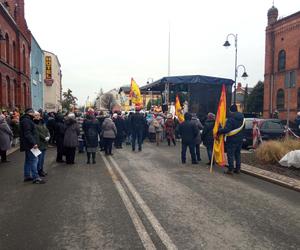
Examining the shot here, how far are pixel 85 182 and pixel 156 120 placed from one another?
10.6 meters

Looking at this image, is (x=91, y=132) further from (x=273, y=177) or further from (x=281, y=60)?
(x=281, y=60)

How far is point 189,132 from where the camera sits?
1180 cm

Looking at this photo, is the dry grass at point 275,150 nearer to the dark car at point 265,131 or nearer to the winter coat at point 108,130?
the dark car at point 265,131

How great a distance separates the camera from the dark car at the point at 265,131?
15.5 metres

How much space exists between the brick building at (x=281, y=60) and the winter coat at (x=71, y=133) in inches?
1172

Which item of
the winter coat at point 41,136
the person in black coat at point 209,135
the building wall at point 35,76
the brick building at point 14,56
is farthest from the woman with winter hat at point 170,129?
the building wall at point 35,76

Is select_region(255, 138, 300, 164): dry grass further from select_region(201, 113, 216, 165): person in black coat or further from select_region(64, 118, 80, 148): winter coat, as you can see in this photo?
select_region(64, 118, 80, 148): winter coat

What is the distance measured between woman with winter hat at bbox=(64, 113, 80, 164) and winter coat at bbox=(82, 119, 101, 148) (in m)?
0.50

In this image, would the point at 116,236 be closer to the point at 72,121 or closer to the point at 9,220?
the point at 9,220


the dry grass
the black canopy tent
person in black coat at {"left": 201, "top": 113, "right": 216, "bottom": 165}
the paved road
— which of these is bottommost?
the paved road

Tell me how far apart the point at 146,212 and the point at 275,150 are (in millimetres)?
6621

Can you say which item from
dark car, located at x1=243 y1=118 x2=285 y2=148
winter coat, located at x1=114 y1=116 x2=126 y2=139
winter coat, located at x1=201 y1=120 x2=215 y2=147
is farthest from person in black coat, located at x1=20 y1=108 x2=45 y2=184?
dark car, located at x1=243 y1=118 x2=285 y2=148

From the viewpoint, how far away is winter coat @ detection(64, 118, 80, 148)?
1116 centimetres

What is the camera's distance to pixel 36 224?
5.38 meters
